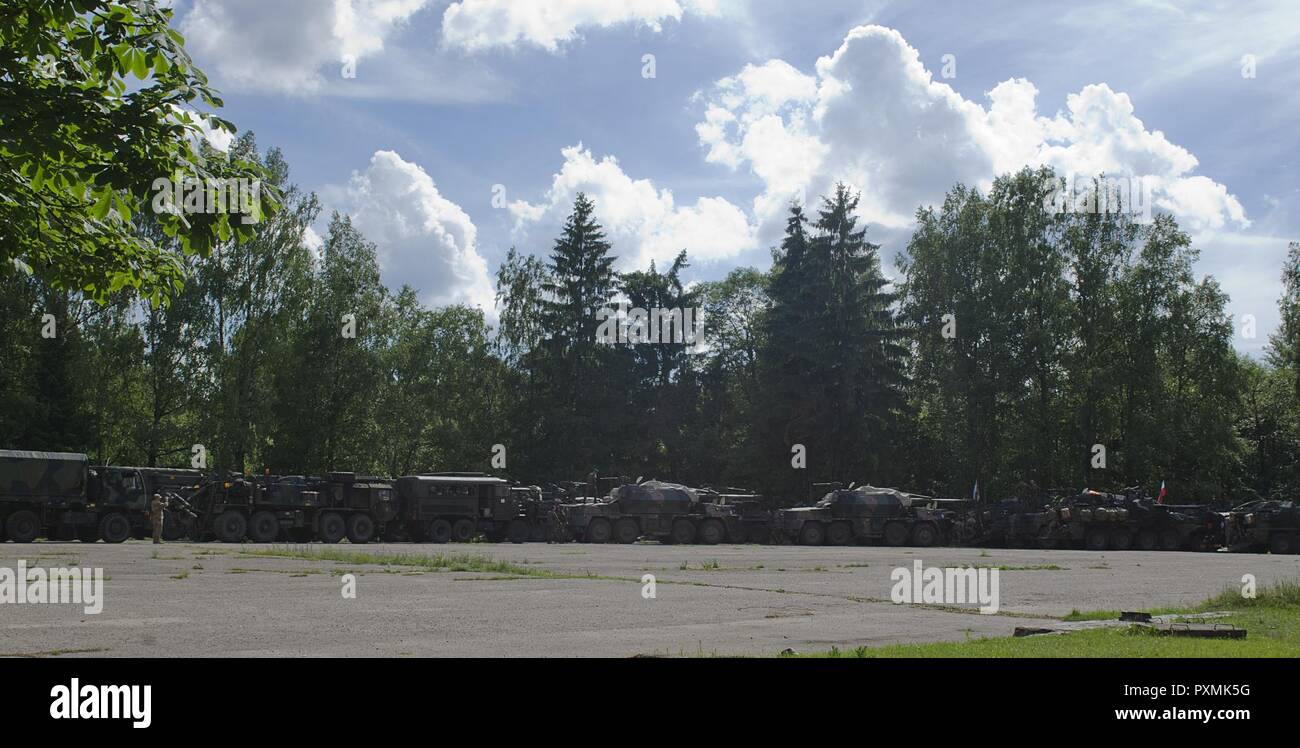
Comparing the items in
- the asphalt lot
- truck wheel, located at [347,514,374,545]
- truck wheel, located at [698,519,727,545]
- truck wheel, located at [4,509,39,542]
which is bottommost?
truck wheel, located at [698,519,727,545]

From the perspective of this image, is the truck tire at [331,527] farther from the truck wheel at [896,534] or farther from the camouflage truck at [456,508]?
the truck wheel at [896,534]

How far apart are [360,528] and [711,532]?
13598 mm

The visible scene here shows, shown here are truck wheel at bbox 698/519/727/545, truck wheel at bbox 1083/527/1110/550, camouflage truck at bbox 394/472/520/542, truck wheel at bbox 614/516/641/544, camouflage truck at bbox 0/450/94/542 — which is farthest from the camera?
truck wheel at bbox 698/519/727/545

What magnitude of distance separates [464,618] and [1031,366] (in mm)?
45051

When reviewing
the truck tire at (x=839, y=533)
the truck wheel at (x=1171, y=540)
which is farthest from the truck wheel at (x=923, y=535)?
the truck wheel at (x=1171, y=540)

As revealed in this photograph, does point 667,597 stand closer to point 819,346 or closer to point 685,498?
point 685,498

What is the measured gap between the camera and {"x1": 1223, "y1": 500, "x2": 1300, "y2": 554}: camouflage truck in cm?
3753

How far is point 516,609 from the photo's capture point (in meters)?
12.7

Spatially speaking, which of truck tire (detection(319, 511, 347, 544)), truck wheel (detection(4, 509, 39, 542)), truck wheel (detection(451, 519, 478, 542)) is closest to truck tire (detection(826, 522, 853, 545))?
truck wheel (detection(451, 519, 478, 542))

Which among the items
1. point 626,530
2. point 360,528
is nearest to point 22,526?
point 360,528

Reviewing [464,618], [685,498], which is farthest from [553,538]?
[464,618]

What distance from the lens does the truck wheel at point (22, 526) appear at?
1251 inches

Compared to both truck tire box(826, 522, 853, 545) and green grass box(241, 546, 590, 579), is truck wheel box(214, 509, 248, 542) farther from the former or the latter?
truck tire box(826, 522, 853, 545)

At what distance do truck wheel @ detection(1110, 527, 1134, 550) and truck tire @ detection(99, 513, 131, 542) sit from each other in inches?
1323
